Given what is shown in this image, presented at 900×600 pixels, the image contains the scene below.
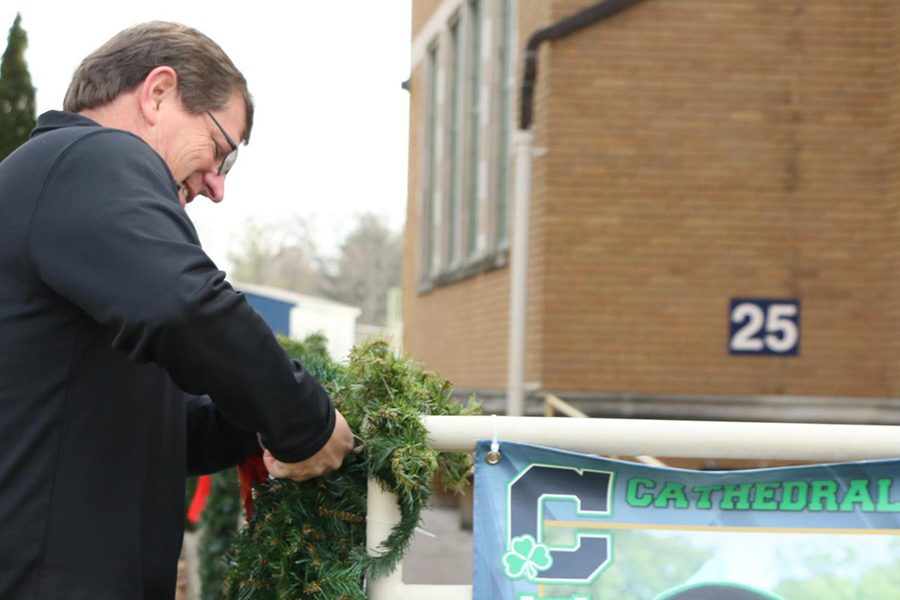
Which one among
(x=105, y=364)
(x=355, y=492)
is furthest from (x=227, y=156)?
(x=355, y=492)

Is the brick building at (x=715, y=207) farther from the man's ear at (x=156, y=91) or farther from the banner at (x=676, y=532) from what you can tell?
the man's ear at (x=156, y=91)

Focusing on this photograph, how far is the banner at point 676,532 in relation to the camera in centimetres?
220

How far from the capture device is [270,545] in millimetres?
2438

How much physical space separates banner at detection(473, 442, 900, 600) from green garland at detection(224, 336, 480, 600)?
133 mm

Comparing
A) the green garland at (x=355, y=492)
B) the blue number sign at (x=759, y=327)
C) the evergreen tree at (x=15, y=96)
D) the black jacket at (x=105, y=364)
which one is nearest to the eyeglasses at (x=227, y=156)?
the black jacket at (x=105, y=364)

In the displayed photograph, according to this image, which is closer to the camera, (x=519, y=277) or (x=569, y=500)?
(x=569, y=500)

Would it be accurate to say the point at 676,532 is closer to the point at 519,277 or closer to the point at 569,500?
the point at 569,500

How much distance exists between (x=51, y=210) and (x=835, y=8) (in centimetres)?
823

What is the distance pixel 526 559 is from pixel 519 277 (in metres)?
7.76

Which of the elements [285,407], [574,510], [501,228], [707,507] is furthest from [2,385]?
[501,228]

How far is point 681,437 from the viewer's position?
221 centimetres

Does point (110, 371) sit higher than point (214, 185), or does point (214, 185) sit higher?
point (214, 185)

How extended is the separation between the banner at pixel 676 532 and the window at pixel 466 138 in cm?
940

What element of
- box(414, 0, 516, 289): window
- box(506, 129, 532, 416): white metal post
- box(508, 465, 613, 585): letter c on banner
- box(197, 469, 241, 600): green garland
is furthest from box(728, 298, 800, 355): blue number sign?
box(508, 465, 613, 585): letter c on banner
